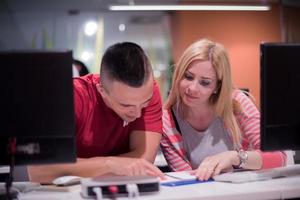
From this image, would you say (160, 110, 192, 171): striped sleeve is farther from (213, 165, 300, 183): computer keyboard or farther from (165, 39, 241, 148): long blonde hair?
(213, 165, 300, 183): computer keyboard

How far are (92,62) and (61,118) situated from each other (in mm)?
3209

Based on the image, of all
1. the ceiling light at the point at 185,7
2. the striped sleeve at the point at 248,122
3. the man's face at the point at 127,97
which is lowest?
the striped sleeve at the point at 248,122

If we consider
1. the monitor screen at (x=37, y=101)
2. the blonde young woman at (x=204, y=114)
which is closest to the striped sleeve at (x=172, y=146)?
the blonde young woman at (x=204, y=114)

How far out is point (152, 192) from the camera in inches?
55.7

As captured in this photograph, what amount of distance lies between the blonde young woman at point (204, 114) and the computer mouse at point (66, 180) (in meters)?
0.59

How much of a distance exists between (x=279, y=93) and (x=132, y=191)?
0.60 metres

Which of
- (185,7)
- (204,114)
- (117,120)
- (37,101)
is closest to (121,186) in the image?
(37,101)

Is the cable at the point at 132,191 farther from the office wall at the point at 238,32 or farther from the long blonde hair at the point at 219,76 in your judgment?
the office wall at the point at 238,32

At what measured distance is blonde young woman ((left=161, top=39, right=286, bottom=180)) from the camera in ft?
6.74

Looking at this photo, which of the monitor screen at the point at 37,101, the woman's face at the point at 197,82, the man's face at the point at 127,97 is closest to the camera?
the monitor screen at the point at 37,101

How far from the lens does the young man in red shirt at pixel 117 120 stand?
1.62 m

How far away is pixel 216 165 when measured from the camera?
66.6 inches

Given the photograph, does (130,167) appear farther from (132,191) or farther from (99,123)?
(99,123)

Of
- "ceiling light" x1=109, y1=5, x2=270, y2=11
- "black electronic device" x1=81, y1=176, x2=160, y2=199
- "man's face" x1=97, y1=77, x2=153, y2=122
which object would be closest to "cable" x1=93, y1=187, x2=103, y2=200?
"black electronic device" x1=81, y1=176, x2=160, y2=199
